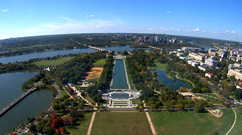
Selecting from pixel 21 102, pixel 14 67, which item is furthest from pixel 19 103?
pixel 14 67

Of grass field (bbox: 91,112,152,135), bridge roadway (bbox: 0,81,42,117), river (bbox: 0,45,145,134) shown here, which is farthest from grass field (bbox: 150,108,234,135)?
bridge roadway (bbox: 0,81,42,117)

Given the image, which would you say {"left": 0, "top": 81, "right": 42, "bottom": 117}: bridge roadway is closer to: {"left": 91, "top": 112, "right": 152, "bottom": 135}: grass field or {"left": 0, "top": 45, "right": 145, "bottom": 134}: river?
{"left": 0, "top": 45, "right": 145, "bottom": 134}: river

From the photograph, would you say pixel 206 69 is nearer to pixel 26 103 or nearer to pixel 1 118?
pixel 26 103

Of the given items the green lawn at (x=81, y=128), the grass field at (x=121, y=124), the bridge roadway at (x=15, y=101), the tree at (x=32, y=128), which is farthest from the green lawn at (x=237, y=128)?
the bridge roadway at (x=15, y=101)

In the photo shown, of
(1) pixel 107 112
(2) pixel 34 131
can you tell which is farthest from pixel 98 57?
(2) pixel 34 131

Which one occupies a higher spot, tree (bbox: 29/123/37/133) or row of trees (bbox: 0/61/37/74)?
row of trees (bbox: 0/61/37/74)

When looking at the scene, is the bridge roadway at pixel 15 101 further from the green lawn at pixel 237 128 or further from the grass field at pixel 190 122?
the green lawn at pixel 237 128

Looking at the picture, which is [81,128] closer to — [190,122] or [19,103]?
[190,122]
